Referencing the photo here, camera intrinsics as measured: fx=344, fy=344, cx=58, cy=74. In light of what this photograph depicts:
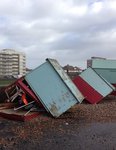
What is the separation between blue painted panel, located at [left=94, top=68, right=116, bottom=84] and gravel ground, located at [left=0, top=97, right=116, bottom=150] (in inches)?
272

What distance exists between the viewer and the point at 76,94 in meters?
10.8

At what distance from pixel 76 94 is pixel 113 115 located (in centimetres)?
141

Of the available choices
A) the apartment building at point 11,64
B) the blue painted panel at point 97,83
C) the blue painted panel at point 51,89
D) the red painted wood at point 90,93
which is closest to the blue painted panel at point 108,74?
the blue painted panel at point 97,83

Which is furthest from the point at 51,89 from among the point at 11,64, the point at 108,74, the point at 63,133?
the point at 11,64

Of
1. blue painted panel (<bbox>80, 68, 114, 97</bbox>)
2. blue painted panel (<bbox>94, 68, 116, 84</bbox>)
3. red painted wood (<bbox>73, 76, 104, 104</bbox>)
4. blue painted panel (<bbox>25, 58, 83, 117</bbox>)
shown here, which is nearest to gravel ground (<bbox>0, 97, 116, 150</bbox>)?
blue painted panel (<bbox>25, 58, 83, 117</bbox>)

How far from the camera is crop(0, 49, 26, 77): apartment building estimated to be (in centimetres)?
5441

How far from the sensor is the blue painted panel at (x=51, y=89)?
10.2 m

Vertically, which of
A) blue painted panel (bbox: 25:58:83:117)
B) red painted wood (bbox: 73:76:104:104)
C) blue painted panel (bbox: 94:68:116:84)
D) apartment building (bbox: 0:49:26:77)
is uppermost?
blue painted panel (bbox: 25:58:83:117)

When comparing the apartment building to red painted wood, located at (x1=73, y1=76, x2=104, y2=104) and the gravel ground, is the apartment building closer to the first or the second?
red painted wood, located at (x1=73, y1=76, x2=104, y2=104)

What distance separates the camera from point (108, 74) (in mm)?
18016

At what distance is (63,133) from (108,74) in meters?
10.3

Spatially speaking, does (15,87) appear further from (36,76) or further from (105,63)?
(105,63)

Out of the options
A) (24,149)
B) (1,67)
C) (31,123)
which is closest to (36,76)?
(31,123)

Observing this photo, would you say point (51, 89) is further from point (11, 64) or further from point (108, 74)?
point (11, 64)
